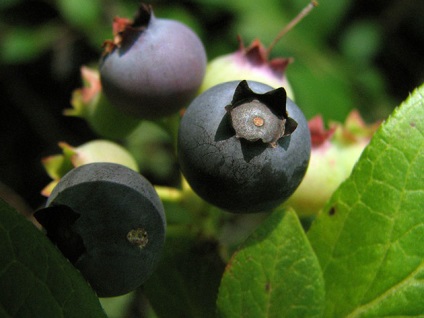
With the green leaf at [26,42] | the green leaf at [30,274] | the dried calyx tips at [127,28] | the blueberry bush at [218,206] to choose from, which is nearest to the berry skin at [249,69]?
the blueberry bush at [218,206]

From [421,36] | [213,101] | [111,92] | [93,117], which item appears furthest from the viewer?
[421,36]

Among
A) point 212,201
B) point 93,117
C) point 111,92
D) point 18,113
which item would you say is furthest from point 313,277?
point 18,113

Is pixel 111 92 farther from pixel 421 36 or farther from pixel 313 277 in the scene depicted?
pixel 421 36

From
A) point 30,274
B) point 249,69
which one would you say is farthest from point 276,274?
point 249,69

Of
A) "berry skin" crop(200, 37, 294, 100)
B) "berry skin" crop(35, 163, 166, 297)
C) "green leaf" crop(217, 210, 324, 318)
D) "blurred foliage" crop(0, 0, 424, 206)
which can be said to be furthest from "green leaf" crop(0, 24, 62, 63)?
"green leaf" crop(217, 210, 324, 318)

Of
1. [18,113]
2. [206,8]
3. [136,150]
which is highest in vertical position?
[206,8]

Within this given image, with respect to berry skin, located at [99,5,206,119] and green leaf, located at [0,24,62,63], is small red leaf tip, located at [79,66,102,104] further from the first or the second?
green leaf, located at [0,24,62,63]

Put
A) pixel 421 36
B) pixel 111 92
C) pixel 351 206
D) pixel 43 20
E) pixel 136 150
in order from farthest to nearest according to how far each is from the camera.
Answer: pixel 421 36 → pixel 43 20 → pixel 136 150 → pixel 111 92 → pixel 351 206
